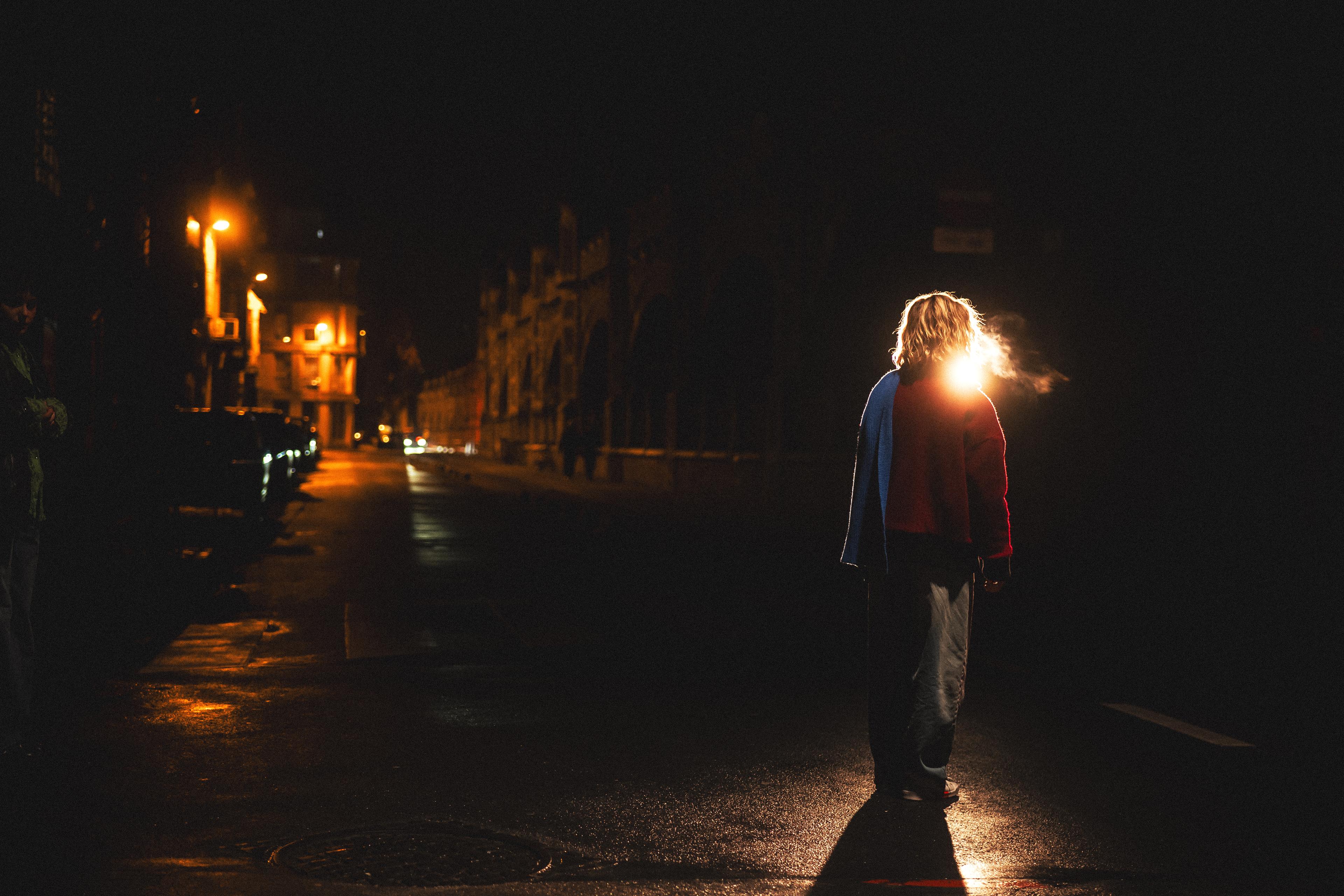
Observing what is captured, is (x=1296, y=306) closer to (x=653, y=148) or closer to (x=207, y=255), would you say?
(x=653, y=148)

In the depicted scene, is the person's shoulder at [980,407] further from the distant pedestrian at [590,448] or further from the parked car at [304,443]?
the distant pedestrian at [590,448]

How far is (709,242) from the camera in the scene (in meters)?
36.2

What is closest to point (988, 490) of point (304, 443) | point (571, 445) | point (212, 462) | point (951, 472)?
point (951, 472)

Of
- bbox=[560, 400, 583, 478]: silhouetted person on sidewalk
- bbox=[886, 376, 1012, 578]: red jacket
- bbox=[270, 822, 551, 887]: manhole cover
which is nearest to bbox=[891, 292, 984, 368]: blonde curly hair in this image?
bbox=[886, 376, 1012, 578]: red jacket

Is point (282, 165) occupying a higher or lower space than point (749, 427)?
higher

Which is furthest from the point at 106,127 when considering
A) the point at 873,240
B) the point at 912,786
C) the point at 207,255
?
the point at 207,255

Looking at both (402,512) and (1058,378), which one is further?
(402,512)

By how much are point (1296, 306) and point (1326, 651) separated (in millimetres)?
8810

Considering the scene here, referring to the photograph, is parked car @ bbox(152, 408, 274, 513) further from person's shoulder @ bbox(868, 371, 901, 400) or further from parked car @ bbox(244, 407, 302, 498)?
person's shoulder @ bbox(868, 371, 901, 400)

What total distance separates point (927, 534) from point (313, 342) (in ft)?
295

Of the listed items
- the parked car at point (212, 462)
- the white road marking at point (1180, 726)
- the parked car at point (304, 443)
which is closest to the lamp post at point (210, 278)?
the parked car at point (304, 443)

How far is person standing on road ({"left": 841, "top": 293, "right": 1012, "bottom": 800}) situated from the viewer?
535cm

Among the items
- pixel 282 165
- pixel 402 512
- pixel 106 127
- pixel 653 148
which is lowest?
pixel 402 512

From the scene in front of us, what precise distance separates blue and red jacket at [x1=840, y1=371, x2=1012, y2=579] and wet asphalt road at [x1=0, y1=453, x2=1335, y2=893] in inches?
41.6
